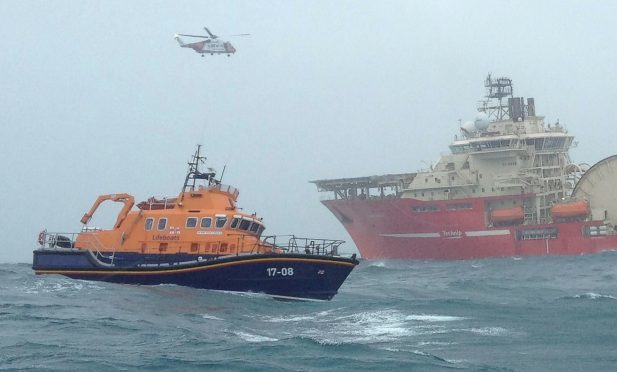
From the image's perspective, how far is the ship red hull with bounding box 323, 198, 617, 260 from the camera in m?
52.4

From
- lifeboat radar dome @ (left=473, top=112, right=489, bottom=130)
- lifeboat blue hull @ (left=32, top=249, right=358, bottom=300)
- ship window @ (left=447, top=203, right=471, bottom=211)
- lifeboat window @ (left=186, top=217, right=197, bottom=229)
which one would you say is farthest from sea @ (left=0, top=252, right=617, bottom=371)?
lifeboat radar dome @ (left=473, top=112, right=489, bottom=130)

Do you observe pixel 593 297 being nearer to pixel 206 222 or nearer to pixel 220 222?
pixel 220 222

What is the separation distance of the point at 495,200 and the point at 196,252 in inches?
1357

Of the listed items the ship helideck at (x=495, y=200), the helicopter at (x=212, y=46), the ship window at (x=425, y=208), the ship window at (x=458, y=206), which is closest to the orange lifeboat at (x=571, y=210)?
the ship helideck at (x=495, y=200)

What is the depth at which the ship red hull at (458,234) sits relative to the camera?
5238 centimetres

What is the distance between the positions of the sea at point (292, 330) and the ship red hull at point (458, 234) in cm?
2742

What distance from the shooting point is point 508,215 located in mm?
53250

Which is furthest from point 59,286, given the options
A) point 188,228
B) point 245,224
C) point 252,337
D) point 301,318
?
point 252,337

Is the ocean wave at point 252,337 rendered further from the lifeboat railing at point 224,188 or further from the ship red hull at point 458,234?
the ship red hull at point 458,234

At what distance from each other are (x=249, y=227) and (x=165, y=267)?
2616 mm

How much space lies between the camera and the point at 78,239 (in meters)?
24.5

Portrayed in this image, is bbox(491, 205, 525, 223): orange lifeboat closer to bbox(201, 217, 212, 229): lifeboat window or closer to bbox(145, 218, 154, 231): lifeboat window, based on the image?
bbox(201, 217, 212, 229): lifeboat window

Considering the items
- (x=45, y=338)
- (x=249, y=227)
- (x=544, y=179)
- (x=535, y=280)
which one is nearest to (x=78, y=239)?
(x=249, y=227)

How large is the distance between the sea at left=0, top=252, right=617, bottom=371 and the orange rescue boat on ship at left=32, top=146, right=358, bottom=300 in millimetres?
483
